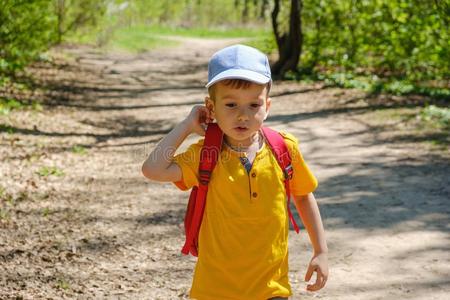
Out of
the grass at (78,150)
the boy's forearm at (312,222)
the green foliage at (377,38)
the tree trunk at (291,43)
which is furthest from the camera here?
the tree trunk at (291,43)

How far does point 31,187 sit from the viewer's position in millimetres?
6809

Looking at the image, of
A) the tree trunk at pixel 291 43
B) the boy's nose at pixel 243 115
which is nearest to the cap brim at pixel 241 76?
the boy's nose at pixel 243 115

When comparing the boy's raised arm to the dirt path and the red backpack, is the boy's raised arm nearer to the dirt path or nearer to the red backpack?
the red backpack

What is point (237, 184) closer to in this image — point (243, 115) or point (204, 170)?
point (204, 170)

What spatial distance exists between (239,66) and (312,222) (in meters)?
0.81

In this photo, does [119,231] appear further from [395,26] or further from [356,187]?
[395,26]

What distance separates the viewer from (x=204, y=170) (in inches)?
107

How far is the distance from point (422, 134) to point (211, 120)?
24.2ft

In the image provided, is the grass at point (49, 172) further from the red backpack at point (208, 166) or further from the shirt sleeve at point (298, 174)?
the shirt sleeve at point (298, 174)

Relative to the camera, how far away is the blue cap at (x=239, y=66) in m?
2.56

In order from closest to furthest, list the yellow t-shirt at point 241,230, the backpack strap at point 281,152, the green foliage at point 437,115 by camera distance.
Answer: the yellow t-shirt at point 241,230 → the backpack strap at point 281,152 → the green foliage at point 437,115

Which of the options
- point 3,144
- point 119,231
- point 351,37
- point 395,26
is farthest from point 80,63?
point 119,231

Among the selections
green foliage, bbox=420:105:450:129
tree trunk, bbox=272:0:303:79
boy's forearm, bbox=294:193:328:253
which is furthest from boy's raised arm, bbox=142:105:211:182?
tree trunk, bbox=272:0:303:79

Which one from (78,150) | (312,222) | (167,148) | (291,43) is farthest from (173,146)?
(291,43)
